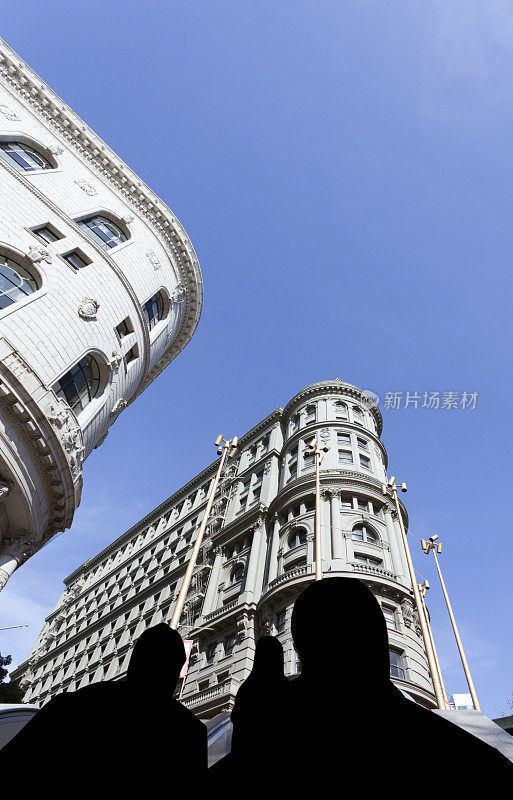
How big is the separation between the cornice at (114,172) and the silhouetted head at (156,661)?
26.3 meters

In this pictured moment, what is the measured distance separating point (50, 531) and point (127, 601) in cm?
2783

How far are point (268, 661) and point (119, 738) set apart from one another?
2.91 feet

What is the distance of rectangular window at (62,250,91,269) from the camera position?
2041cm

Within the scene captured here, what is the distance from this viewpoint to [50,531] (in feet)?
59.1

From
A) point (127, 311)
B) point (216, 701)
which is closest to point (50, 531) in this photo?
point (127, 311)

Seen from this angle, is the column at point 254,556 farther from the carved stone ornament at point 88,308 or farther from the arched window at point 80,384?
the carved stone ornament at point 88,308

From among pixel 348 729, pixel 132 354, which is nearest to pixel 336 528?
pixel 132 354

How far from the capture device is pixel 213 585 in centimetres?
3222

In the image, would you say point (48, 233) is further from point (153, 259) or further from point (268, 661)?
point (268, 661)

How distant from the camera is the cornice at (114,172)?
26.5 metres

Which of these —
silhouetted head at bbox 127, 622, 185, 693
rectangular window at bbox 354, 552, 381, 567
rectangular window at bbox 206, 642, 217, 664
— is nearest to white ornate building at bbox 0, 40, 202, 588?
silhouetted head at bbox 127, 622, 185, 693

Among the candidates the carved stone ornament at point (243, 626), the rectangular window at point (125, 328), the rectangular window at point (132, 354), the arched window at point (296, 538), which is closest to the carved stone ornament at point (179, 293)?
the rectangular window at point (132, 354)

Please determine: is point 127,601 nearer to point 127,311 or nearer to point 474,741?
point 127,311

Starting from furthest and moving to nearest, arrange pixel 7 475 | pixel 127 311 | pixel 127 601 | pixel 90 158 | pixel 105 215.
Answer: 1. pixel 127 601
2. pixel 90 158
3. pixel 105 215
4. pixel 127 311
5. pixel 7 475
